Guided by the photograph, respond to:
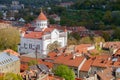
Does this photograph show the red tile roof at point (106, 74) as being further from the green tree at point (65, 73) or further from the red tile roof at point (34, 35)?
the red tile roof at point (34, 35)

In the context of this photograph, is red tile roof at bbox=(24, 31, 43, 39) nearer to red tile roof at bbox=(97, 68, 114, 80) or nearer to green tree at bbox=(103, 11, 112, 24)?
red tile roof at bbox=(97, 68, 114, 80)

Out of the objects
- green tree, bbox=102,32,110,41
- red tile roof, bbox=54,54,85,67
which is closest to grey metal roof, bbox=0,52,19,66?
red tile roof, bbox=54,54,85,67

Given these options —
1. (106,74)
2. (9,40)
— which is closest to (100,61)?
(106,74)

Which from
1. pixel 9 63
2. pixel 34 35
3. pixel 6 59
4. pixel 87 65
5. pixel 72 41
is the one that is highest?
pixel 34 35

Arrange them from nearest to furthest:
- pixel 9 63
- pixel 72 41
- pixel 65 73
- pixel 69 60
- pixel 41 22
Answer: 1. pixel 65 73
2. pixel 9 63
3. pixel 69 60
4. pixel 41 22
5. pixel 72 41

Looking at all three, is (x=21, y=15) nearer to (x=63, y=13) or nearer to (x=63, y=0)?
(x=63, y=13)

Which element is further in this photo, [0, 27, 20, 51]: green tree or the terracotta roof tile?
[0, 27, 20, 51]: green tree

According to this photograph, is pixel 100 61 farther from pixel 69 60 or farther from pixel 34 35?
pixel 34 35

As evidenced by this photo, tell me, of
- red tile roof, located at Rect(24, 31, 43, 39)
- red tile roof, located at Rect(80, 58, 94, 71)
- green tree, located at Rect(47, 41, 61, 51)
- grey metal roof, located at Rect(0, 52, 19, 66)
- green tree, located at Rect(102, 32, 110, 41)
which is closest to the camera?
grey metal roof, located at Rect(0, 52, 19, 66)

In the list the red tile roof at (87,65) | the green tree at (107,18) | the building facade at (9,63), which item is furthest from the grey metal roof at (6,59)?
the green tree at (107,18)
